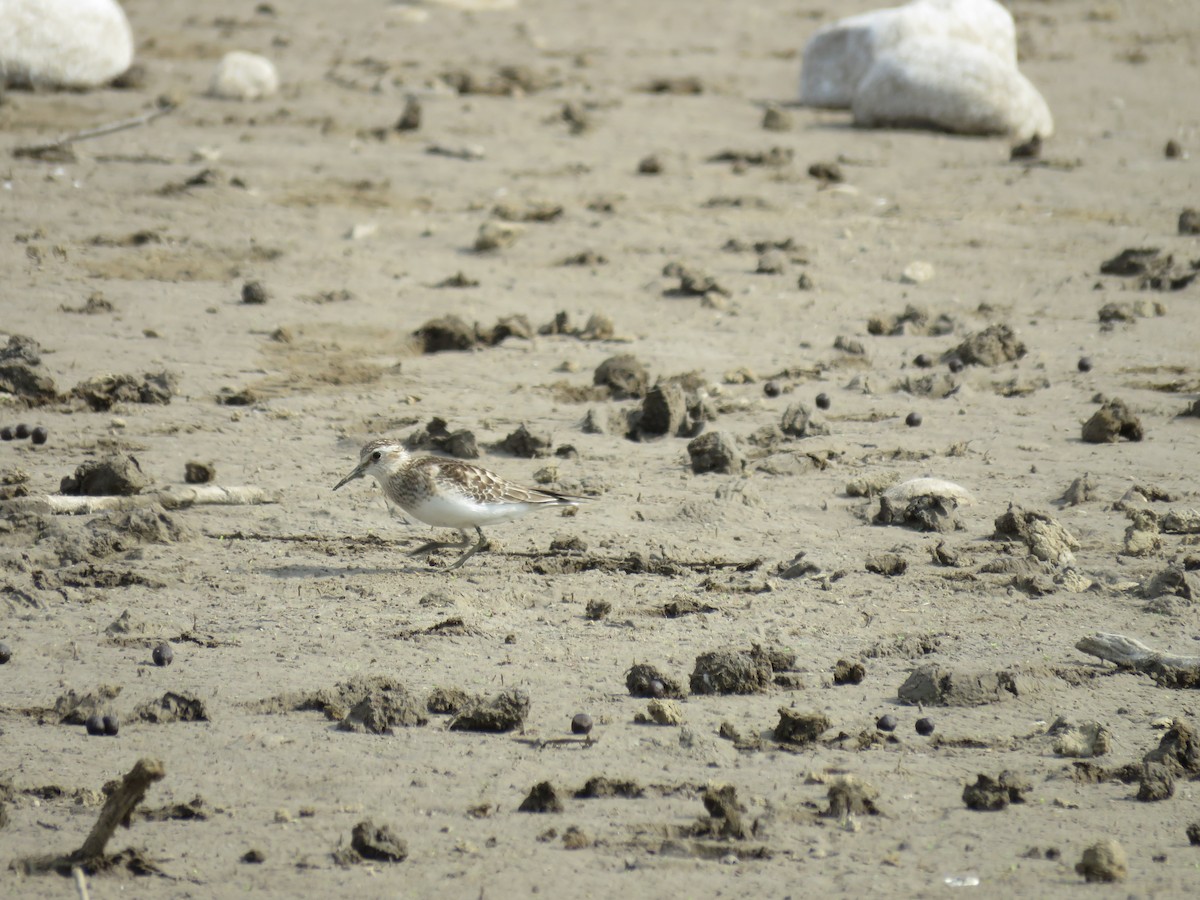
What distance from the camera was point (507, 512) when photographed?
22.9 feet

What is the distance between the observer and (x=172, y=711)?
17.8 ft

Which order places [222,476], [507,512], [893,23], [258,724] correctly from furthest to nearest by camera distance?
[893,23] < [222,476] < [507,512] < [258,724]

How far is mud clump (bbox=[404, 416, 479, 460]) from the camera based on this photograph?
812 centimetres

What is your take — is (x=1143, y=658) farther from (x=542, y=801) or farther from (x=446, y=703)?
(x=446, y=703)

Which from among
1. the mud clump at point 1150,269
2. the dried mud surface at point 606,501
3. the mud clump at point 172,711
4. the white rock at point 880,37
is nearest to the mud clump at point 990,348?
the dried mud surface at point 606,501

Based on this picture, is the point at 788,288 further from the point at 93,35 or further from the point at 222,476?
the point at 93,35

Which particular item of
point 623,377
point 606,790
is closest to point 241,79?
point 623,377

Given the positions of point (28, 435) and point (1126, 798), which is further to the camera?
point (28, 435)

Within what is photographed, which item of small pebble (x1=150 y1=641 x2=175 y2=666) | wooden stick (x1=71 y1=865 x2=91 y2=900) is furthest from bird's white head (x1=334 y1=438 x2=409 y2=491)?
wooden stick (x1=71 y1=865 x2=91 y2=900)

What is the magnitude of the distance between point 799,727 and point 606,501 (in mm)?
2608

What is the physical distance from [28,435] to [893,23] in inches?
407

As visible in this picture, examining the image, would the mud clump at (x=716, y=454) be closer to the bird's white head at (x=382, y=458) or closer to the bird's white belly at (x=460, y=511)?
the bird's white belly at (x=460, y=511)

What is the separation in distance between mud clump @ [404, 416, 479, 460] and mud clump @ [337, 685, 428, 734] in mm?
2827

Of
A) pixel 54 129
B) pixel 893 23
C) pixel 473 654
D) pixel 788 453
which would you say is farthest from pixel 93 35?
pixel 473 654
